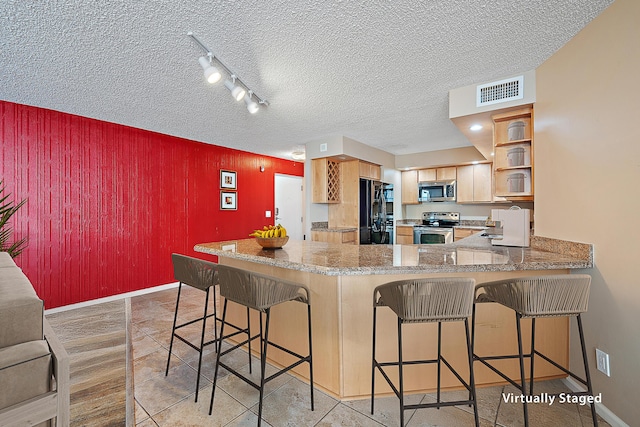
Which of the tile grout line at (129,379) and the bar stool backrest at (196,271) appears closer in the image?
the tile grout line at (129,379)

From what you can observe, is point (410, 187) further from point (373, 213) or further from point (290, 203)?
point (290, 203)

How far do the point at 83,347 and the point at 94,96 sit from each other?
235cm

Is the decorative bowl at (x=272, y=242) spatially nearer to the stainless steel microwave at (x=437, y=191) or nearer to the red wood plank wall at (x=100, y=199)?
the red wood plank wall at (x=100, y=199)

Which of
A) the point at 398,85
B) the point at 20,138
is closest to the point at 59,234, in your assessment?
the point at 20,138

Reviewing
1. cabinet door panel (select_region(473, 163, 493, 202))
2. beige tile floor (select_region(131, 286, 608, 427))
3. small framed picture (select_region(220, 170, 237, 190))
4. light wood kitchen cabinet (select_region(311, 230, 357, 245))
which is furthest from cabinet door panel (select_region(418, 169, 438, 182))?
beige tile floor (select_region(131, 286, 608, 427))

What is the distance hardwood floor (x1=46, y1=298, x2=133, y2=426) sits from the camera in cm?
166

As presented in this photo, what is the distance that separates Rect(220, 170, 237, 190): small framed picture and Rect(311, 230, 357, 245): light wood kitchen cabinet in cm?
175

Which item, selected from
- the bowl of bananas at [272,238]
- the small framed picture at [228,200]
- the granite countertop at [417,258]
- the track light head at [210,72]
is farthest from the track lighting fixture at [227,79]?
the small framed picture at [228,200]

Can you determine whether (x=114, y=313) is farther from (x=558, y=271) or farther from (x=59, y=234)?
(x=558, y=271)

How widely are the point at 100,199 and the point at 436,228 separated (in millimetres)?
5430

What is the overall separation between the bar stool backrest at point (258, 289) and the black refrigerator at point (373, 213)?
11.0 ft

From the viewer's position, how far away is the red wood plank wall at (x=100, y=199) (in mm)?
2947

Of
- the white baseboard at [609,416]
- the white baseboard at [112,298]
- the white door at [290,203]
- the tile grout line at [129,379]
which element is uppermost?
the white door at [290,203]

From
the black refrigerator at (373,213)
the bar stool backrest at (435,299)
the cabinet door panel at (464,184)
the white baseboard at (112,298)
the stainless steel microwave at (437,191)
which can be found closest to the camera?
the bar stool backrest at (435,299)
